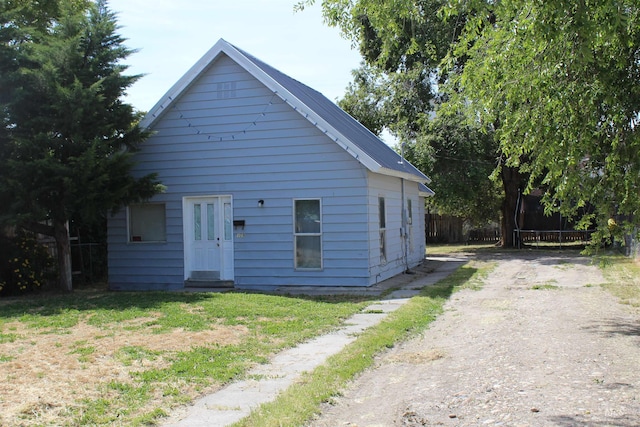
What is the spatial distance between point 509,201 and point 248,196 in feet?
60.3

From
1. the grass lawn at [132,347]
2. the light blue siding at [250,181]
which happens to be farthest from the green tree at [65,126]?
the grass lawn at [132,347]

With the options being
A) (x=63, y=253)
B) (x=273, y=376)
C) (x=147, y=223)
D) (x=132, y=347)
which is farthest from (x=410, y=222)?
(x=273, y=376)

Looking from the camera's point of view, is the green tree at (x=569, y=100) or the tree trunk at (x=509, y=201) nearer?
the green tree at (x=569, y=100)

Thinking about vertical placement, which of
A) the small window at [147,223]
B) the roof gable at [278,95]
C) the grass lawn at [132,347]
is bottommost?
the grass lawn at [132,347]

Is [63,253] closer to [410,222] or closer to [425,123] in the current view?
[410,222]

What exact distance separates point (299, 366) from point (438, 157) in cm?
1945

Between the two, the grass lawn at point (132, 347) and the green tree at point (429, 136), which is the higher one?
the green tree at point (429, 136)

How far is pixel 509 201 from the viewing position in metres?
29.1

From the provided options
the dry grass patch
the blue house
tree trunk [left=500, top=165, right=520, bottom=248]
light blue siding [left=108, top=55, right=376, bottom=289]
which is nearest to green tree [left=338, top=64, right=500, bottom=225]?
tree trunk [left=500, top=165, right=520, bottom=248]

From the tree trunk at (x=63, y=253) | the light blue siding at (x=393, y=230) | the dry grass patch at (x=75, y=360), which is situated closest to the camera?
the dry grass patch at (x=75, y=360)

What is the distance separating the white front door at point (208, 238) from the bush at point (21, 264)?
3641 mm

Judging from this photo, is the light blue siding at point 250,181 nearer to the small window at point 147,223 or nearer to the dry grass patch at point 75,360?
the small window at point 147,223

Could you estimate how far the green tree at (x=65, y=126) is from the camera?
40.8 ft

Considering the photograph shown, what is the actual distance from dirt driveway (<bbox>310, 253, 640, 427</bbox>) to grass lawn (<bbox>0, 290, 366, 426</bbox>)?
165cm
